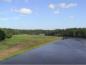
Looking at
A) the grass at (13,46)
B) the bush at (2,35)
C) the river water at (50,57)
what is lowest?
the river water at (50,57)

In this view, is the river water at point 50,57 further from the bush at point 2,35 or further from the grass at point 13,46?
the bush at point 2,35

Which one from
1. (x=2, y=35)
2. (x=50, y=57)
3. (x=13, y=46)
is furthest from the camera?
(x=2, y=35)

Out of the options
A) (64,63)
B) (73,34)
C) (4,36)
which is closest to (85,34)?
(73,34)

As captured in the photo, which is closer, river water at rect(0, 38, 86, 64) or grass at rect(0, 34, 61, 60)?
river water at rect(0, 38, 86, 64)

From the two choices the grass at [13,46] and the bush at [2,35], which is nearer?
the grass at [13,46]

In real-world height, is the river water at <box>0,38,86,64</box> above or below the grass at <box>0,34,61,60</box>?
below

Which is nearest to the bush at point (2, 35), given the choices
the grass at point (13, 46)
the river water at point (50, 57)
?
the grass at point (13, 46)

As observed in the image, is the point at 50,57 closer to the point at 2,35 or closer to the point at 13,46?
the point at 13,46

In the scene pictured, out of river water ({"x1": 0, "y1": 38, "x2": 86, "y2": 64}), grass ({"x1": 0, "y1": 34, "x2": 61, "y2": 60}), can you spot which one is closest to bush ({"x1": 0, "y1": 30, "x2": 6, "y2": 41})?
grass ({"x1": 0, "y1": 34, "x2": 61, "y2": 60})

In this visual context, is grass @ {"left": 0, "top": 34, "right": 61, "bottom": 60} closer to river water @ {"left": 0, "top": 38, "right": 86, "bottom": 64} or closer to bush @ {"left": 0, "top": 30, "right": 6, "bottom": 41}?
bush @ {"left": 0, "top": 30, "right": 6, "bottom": 41}

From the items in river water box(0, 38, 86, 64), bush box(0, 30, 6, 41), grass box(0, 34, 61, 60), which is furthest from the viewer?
bush box(0, 30, 6, 41)

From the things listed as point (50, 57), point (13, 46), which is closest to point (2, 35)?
point (13, 46)

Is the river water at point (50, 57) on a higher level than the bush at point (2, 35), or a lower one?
lower
